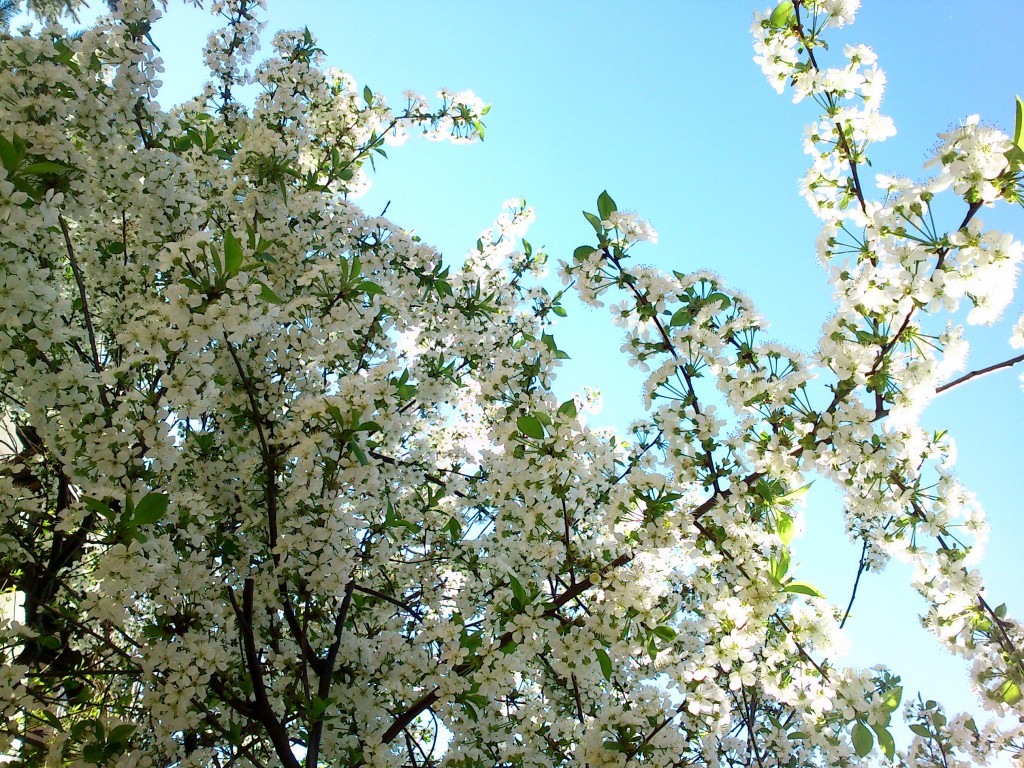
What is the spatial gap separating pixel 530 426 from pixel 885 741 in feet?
6.11

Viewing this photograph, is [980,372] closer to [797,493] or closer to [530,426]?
[797,493]

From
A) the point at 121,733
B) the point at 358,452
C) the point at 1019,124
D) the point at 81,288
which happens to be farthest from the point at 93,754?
the point at 1019,124

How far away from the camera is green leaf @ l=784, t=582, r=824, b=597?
2.66 m

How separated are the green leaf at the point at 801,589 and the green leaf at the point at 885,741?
1.77ft

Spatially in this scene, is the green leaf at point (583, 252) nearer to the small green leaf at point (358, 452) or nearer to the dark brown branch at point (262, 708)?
the small green leaf at point (358, 452)

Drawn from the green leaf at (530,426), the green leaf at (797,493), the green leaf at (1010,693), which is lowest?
the green leaf at (1010,693)

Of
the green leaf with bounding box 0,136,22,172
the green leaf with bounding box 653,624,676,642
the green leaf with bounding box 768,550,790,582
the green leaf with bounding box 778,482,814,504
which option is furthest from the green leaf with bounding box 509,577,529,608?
the green leaf with bounding box 0,136,22,172

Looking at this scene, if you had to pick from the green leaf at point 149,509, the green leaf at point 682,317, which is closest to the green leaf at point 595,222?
the green leaf at point 682,317

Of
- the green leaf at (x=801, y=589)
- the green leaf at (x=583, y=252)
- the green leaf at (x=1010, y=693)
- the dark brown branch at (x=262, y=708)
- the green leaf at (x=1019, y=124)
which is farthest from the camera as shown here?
the dark brown branch at (x=262, y=708)

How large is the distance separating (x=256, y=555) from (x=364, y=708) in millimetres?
1003

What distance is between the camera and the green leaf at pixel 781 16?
9.11ft

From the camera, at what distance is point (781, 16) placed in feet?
9.23

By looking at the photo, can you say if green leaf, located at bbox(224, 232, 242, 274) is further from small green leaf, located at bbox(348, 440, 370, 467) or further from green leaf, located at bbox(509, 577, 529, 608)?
green leaf, located at bbox(509, 577, 529, 608)

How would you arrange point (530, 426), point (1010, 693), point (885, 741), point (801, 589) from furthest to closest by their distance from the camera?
point (530, 426), point (801, 589), point (885, 741), point (1010, 693)
